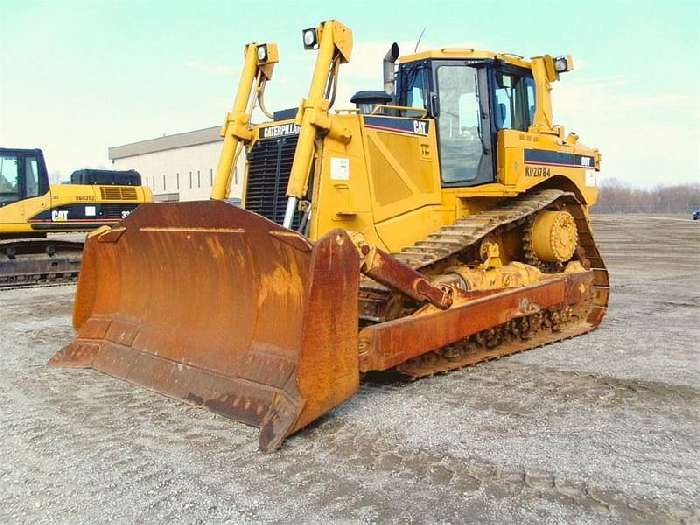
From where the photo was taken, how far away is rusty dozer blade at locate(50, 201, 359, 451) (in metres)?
4.06

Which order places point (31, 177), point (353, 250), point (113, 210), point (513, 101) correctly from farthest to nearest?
point (113, 210), point (31, 177), point (513, 101), point (353, 250)

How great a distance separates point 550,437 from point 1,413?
142 inches

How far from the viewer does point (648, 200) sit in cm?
8962

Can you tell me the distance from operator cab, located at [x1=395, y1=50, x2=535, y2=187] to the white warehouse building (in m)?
33.1

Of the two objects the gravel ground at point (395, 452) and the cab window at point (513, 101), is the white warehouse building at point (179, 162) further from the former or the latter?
the gravel ground at point (395, 452)

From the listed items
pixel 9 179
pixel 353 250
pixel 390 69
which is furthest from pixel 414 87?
pixel 9 179

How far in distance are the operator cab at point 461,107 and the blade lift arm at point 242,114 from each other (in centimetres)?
148

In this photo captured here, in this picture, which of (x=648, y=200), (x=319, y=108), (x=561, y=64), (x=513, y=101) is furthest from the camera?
(x=648, y=200)

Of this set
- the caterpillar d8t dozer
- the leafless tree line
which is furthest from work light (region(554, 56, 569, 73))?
the leafless tree line

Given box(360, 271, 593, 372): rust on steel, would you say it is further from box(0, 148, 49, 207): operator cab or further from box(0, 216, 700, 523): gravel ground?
box(0, 148, 49, 207): operator cab

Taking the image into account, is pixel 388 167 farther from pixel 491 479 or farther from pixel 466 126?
pixel 491 479

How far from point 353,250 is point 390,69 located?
3.52 metres

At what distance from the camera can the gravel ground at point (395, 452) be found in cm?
318

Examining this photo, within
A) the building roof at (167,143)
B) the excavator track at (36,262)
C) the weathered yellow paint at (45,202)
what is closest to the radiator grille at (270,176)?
the excavator track at (36,262)
